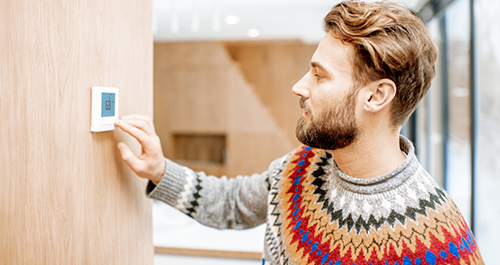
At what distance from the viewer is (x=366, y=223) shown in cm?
86

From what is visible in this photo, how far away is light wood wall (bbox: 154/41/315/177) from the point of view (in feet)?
16.5

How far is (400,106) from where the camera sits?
91cm

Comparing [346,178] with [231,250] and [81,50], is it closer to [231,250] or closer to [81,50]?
[81,50]

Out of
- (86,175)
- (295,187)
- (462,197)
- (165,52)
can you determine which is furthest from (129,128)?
(165,52)

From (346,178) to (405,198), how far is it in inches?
5.5

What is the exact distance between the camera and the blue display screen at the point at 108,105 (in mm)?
891

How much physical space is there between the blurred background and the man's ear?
40.3 inches

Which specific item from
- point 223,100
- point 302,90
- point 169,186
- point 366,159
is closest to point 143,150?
point 169,186

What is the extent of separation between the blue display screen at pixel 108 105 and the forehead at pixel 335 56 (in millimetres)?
481

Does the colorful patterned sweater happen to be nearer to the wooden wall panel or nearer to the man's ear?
the man's ear

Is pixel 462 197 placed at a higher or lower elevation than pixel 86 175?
lower

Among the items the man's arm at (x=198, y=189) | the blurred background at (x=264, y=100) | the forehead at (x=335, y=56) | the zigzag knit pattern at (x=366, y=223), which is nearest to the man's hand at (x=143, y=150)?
the man's arm at (x=198, y=189)

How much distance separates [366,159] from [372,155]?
0.02m

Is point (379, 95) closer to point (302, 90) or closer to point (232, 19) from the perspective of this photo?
point (302, 90)
